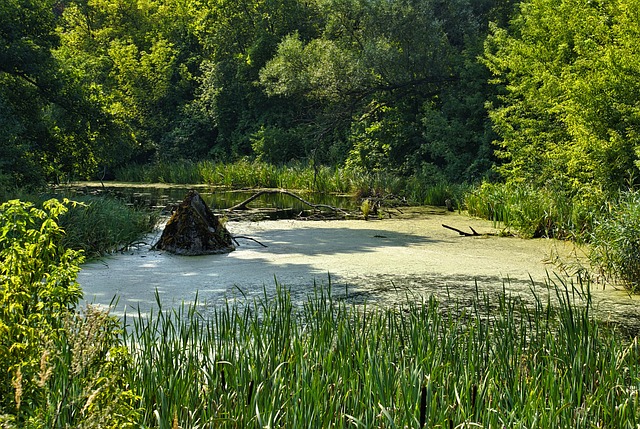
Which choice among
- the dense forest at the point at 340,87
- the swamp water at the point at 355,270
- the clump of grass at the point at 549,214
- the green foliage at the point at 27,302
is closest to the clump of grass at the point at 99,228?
the swamp water at the point at 355,270

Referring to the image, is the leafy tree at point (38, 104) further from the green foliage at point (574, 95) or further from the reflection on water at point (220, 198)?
the green foliage at point (574, 95)

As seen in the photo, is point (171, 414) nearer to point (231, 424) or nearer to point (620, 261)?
point (231, 424)

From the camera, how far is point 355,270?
743cm

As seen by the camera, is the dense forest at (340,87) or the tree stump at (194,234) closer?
the tree stump at (194,234)

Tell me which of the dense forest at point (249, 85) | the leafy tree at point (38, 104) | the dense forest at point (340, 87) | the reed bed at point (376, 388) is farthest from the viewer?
the dense forest at point (249, 85)

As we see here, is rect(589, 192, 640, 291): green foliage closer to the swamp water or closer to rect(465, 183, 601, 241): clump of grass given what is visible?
the swamp water

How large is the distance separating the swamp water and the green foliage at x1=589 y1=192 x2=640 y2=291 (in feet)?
0.69

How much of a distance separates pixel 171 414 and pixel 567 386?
1484mm

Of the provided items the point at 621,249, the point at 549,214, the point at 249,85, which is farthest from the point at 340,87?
the point at 621,249

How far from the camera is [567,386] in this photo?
2883mm

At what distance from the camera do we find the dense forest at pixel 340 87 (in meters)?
11.0

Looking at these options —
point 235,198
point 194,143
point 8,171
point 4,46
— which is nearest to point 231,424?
point 8,171

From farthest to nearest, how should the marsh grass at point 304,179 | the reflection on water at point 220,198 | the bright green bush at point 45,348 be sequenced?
the marsh grass at point 304,179, the reflection on water at point 220,198, the bright green bush at point 45,348

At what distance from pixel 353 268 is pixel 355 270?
0.12m
